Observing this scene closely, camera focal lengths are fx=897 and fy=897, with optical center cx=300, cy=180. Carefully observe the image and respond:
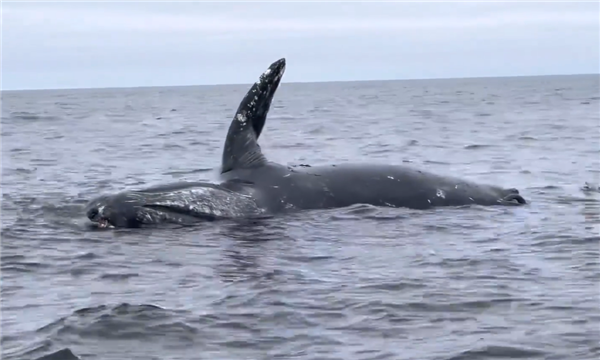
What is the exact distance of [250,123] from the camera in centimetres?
1382

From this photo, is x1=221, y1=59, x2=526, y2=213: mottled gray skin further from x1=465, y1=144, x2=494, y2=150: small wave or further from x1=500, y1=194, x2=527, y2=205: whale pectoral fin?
x1=465, y1=144, x2=494, y2=150: small wave

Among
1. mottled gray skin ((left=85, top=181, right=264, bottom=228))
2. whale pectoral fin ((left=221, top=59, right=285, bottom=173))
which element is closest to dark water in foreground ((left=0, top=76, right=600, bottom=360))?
mottled gray skin ((left=85, top=181, right=264, bottom=228))

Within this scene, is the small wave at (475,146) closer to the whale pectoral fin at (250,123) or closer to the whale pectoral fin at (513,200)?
the whale pectoral fin at (513,200)

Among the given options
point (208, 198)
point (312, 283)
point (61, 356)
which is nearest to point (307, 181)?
point (208, 198)

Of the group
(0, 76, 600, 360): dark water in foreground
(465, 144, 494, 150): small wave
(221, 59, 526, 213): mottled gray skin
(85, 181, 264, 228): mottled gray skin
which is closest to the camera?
(0, 76, 600, 360): dark water in foreground

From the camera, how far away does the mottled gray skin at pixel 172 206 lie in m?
12.3

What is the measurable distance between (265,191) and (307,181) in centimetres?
73

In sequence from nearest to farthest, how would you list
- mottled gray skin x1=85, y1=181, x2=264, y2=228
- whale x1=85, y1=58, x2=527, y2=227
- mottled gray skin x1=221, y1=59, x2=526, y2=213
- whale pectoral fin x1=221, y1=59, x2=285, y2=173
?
mottled gray skin x1=85, y1=181, x2=264, y2=228 < whale x1=85, y1=58, x2=527, y2=227 < mottled gray skin x1=221, y1=59, x2=526, y2=213 < whale pectoral fin x1=221, y1=59, x2=285, y2=173

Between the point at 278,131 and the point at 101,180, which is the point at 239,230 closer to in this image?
the point at 101,180

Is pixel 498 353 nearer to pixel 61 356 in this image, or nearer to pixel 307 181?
pixel 61 356

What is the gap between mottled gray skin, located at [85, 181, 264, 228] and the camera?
12.3m

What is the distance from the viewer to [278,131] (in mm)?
37094

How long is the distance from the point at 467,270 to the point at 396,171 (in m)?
4.79

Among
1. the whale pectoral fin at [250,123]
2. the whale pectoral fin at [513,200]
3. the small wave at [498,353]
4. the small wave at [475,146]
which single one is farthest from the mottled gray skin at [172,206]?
the small wave at [475,146]
